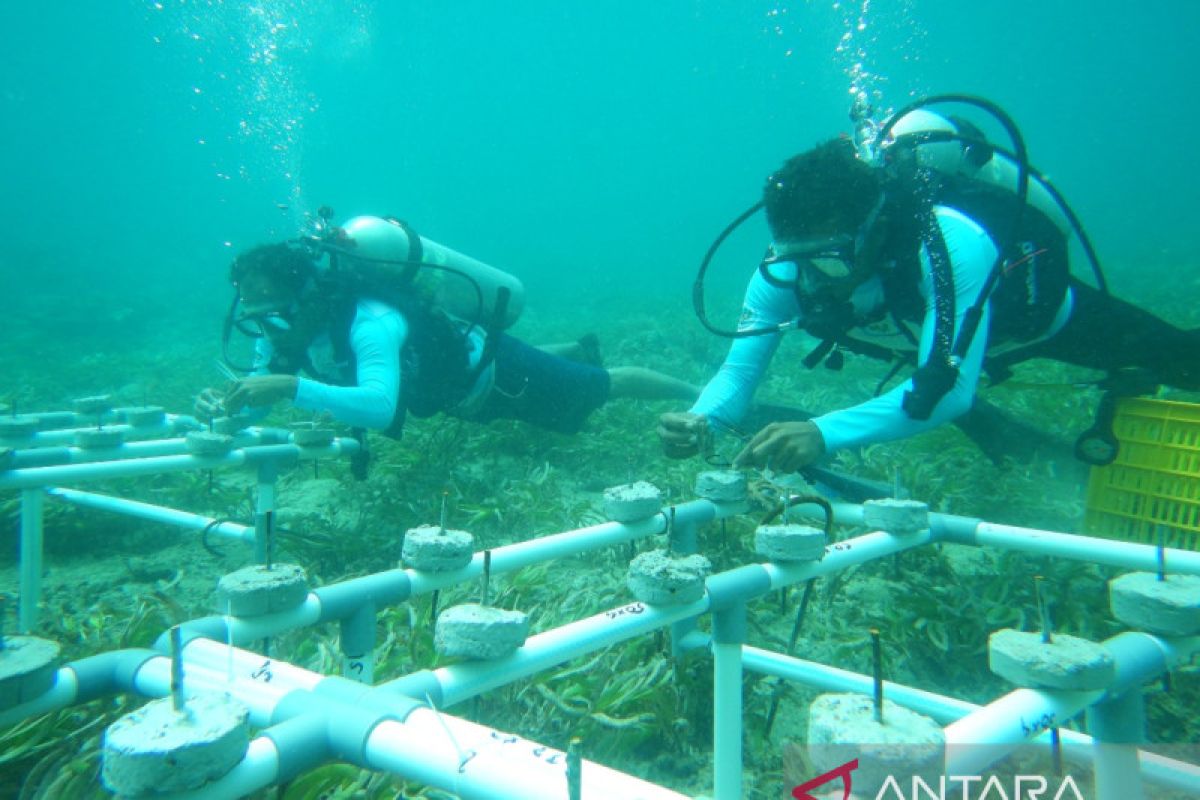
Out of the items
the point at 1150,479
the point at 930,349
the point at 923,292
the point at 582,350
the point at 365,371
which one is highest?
the point at 923,292

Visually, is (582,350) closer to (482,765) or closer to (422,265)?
(422,265)

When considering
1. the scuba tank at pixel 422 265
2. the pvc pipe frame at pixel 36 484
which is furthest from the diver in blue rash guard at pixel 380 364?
the pvc pipe frame at pixel 36 484

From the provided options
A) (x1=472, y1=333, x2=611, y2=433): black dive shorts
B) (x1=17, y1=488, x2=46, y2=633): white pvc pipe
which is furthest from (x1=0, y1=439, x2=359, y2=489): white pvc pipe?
(x1=472, y1=333, x2=611, y2=433): black dive shorts

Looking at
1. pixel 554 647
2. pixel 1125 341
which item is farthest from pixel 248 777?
pixel 1125 341

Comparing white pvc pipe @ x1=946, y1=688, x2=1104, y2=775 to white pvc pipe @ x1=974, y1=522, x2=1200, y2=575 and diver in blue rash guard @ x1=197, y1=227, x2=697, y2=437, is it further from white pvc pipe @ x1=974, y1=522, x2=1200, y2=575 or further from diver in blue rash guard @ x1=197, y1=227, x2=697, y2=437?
diver in blue rash guard @ x1=197, y1=227, x2=697, y2=437

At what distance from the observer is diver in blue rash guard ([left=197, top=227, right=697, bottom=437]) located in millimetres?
4586

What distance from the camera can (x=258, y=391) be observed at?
14.7ft

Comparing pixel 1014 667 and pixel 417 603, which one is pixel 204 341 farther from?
pixel 1014 667

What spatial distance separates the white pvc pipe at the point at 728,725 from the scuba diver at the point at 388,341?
11.4 ft

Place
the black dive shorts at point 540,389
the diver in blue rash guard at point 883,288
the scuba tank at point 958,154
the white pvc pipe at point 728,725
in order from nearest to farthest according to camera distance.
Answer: the white pvc pipe at point 728,725 → the diver in blue rash guard at point 883,288 → the scuba tank at point 958,154 → the black dive shorts at point 540,389

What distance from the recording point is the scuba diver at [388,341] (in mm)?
4637

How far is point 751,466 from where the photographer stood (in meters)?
3.01

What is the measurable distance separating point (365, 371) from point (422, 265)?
1232 mm

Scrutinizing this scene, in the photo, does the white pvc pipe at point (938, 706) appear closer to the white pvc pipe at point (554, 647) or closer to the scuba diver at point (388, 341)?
the white pvc pipe at point (554, 647)
